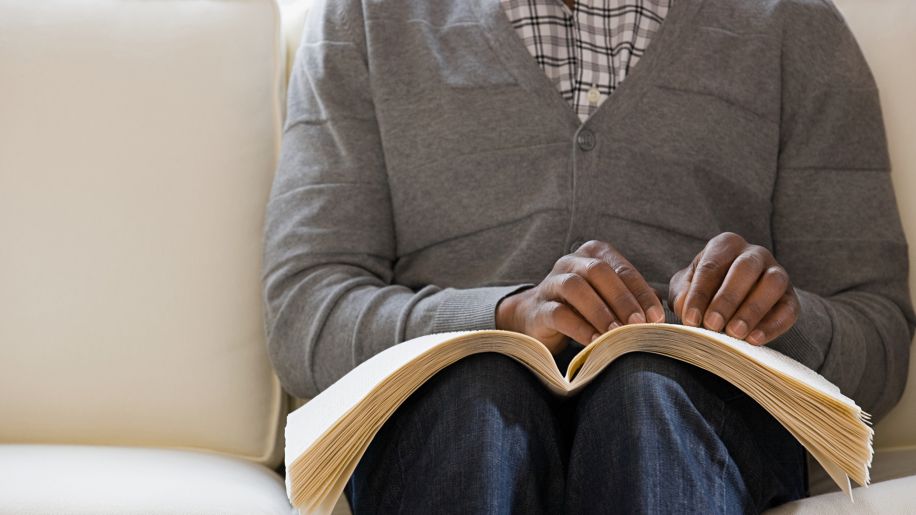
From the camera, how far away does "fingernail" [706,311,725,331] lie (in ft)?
2.97

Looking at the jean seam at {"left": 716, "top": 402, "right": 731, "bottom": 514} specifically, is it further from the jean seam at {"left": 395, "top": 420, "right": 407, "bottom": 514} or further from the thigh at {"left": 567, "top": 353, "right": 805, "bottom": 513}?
the jean seam at {"left": 395, "top": 420, "right": 407, "bottom": 514}

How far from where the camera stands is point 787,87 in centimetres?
131

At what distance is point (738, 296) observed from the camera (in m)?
0.92

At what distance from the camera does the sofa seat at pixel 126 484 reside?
950 mm

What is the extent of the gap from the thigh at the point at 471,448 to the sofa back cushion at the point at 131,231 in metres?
0.35

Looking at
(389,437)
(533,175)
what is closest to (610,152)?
(533,175)

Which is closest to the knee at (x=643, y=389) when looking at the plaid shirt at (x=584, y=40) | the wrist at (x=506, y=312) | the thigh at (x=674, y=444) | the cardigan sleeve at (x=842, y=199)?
the thigh at (x=674, y=444)

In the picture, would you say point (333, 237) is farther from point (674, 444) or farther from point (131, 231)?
point (674, 444)

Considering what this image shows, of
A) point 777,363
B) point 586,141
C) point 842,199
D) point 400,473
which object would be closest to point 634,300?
point 777,363

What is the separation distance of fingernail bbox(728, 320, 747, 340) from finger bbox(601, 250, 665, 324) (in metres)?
0.06

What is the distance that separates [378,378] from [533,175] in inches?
19.2

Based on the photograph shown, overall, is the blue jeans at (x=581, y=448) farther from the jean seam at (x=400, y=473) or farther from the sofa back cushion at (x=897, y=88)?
the sofa back cushion at (x=897, y=88)

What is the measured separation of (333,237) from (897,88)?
0.75m

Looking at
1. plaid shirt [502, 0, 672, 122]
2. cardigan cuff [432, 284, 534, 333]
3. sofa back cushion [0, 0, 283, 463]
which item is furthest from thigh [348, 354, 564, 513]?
plaid shirt [502, 0, 672, 122]
